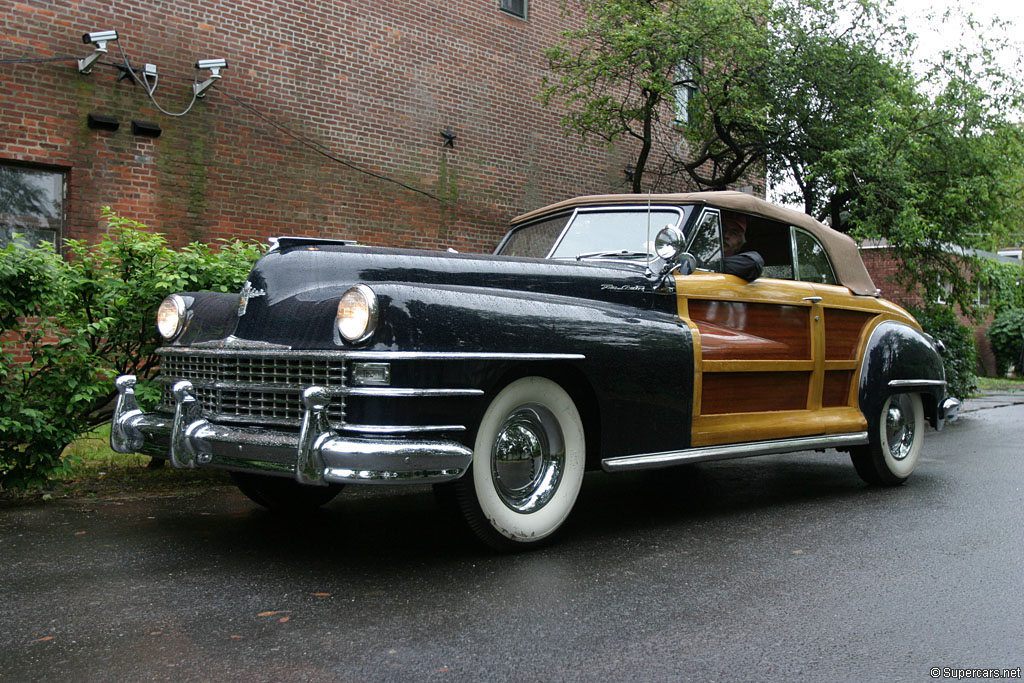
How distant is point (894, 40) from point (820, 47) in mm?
1160

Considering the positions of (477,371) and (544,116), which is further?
(544,116)

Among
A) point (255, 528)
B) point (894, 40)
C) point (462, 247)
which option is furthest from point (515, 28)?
point (255, 528)

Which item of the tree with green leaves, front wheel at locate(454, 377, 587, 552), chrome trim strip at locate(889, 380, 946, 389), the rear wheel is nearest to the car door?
chrome trim strip at locate(889, 380, 946, 389)

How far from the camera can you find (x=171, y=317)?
4840mm

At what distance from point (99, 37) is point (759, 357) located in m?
7.75

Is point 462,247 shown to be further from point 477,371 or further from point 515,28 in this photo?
point 477,371

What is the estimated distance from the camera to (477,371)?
4062 mm

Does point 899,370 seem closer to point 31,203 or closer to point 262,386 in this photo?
point 262,386

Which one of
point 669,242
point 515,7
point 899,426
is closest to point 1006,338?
point 515,7

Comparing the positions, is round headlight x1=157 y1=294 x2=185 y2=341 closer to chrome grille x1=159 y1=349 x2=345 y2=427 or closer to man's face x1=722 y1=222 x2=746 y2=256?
chrome grille x1=159 y1=349 x2=345 y2=427

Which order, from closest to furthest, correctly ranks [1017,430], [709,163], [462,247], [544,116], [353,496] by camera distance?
[353,496] → [1017,430] → [462,247] → [544,116] → [709,163]

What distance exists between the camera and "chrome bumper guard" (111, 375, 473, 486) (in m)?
3.70

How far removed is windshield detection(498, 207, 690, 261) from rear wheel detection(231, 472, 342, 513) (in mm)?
1941

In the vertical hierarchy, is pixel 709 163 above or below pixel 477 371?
above
